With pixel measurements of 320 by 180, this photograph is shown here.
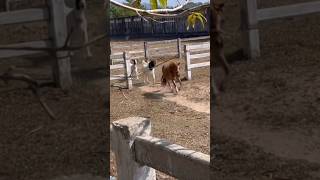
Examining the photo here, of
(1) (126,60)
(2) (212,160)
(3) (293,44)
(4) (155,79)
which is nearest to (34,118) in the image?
(2) (212,160)

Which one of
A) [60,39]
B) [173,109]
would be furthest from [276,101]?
[173,109]

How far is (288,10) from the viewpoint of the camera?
849mm

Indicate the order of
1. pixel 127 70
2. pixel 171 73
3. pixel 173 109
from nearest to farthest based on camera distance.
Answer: pixel 173 109 → pixel 171 73 → pixel 127 70

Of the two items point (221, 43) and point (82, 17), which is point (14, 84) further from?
point (221, 43)

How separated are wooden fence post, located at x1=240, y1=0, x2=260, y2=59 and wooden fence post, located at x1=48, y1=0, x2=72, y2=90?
→ 0.33 m

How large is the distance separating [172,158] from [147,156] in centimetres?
17

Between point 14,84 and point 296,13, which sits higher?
point 296,13

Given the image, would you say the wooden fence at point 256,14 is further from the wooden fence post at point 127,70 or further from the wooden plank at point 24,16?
the wooden fence post at point 127,70

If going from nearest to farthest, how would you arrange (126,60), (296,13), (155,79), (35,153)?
(296,13), (35,153), (126,60), (155,79)

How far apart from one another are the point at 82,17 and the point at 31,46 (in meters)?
0.11

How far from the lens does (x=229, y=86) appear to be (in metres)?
0.91

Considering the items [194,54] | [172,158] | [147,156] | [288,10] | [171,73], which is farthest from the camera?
[194,54]

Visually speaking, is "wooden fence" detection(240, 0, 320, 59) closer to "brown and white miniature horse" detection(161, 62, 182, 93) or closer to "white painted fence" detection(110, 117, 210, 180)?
"white painted fence" detection(110, 117, 210, 180)

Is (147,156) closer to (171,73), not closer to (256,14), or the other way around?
(256,14)
